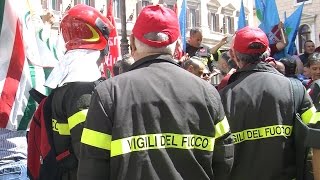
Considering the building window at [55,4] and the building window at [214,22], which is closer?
the building window at [55,4]

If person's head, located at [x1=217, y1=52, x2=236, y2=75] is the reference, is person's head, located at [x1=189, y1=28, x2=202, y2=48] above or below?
above

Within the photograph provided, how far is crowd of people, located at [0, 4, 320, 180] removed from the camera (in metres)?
2.22

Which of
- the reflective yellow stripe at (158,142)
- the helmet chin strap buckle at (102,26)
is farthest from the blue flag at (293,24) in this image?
the reflective yellow stripe at (158,142)

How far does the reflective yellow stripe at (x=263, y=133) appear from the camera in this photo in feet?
10.4

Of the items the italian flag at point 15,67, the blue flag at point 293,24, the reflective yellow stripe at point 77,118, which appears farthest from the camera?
the blue flag at point 293,24

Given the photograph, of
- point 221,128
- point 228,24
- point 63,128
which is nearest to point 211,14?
point 228,24

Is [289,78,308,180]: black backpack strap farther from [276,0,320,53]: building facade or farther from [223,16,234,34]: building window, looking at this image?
[223,16,234,34]: building window

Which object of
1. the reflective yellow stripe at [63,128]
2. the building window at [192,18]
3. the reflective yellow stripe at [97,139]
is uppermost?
the reflective yellow stripe at [97,139]

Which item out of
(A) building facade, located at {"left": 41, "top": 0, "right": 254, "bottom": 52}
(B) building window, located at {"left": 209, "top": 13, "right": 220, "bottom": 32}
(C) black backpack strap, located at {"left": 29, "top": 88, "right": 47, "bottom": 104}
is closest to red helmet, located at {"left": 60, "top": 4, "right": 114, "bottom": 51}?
(C) black backpack strap, located at {"left": 29, "top": 88, "right": 47, "bottom": 104}

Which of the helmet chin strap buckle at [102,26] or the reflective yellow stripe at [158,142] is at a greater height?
the helmet chin strap buckle at [102,26]

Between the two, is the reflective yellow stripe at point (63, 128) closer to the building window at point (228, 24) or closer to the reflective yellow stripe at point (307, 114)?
the reflective yellow stripe at point (307, 114)

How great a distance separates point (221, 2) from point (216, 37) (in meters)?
2.94

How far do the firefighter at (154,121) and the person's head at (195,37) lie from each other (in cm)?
421

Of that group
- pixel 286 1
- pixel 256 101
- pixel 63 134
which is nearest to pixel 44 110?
pixel 63 134
